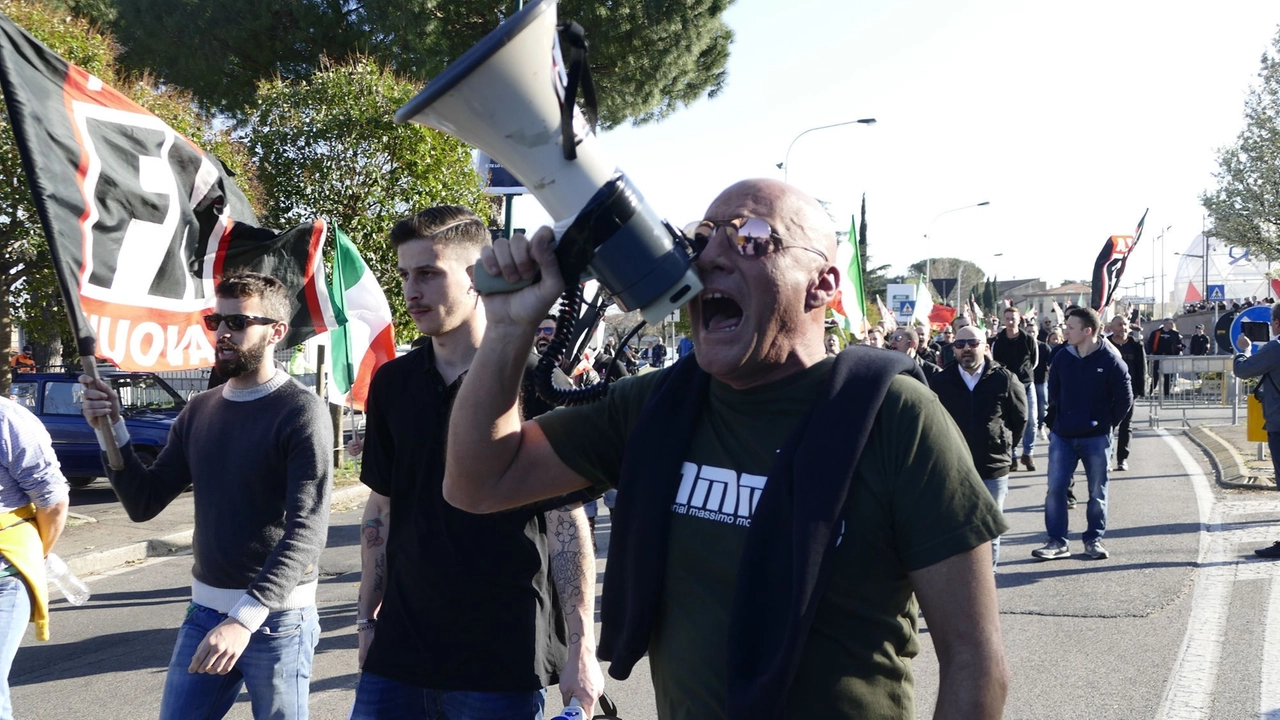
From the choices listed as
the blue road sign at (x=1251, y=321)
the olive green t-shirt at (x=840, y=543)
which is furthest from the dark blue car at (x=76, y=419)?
the blue road sign at (x=1251, y=321)

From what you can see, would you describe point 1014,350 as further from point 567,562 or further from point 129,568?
point 567,562

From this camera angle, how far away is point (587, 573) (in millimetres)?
2863

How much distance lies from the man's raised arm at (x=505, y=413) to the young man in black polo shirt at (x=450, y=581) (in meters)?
0.69

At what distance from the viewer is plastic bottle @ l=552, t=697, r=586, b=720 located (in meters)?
2.54

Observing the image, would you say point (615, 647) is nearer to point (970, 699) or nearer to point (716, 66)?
point (970, 699)

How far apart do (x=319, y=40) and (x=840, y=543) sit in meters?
19.8

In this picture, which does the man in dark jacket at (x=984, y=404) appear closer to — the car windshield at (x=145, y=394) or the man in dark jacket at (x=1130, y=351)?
the man in dark jacket at (x=1130, y=351)

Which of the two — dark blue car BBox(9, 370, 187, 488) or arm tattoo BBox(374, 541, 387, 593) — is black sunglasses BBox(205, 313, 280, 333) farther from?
dark blue car BBox(9, 370, 187, 488)

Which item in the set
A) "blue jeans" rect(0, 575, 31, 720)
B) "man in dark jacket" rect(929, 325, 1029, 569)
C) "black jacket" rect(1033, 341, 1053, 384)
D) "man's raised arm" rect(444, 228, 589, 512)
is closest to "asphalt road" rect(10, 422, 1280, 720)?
"man in dark jacket" rect(929, 325, 1029, 569)

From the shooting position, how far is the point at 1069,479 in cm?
851

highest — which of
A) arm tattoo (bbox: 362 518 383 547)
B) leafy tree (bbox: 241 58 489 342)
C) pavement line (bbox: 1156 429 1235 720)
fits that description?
leafy tree (bbox: 241 58 489 342)

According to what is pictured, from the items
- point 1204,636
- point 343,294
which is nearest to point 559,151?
point 1204,636

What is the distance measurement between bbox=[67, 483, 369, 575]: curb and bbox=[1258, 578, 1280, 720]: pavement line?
658 cm

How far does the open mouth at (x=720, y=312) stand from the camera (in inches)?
73.4
